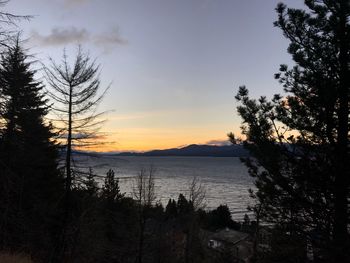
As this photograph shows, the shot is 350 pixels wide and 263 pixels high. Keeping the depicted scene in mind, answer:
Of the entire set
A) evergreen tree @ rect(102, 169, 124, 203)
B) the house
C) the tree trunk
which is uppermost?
the tree trunk

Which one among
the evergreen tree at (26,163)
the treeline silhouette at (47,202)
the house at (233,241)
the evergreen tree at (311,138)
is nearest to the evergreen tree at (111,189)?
the treeline silhouette at (47,202)

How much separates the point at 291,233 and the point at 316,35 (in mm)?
4922

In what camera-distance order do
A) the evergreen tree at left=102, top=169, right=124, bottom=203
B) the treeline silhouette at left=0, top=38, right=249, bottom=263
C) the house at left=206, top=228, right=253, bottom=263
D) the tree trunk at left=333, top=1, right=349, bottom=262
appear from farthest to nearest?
1. the house at left=206, top=228, right=253, bottom=263
2. the evergreen tree at left=102, top=169, right=124, bottom=203
3. the treeline silhouette at left=0, top=38, right=249, bottom=263
4. the tree trunk at left=333, top=1, right=349, bottom=262

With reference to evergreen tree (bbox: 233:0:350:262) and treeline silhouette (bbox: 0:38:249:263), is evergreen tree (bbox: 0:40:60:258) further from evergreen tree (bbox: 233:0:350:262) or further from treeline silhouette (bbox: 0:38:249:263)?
evergreen tree (bbox: 233:0:350:262)

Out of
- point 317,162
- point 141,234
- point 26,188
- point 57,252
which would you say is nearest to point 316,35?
point 317,162

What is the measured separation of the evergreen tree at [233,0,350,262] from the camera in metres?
8.52

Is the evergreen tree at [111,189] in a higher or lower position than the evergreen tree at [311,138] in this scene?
lower

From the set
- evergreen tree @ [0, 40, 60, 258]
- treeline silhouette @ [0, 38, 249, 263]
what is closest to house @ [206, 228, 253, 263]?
treeline silhouette @ [0, 38, 249, 263]

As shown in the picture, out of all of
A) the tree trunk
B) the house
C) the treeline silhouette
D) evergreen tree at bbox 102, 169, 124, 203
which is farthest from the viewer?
the house

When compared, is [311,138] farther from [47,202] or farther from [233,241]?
[233,241]

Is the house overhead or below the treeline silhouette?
below

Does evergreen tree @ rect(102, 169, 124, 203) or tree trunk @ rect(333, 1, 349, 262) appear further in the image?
evergreen tree @ rect(102, 169, 124, 203)

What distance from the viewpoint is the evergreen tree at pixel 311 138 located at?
336 inches

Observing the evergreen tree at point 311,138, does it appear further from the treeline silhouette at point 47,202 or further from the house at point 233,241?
the house at point 233,241
